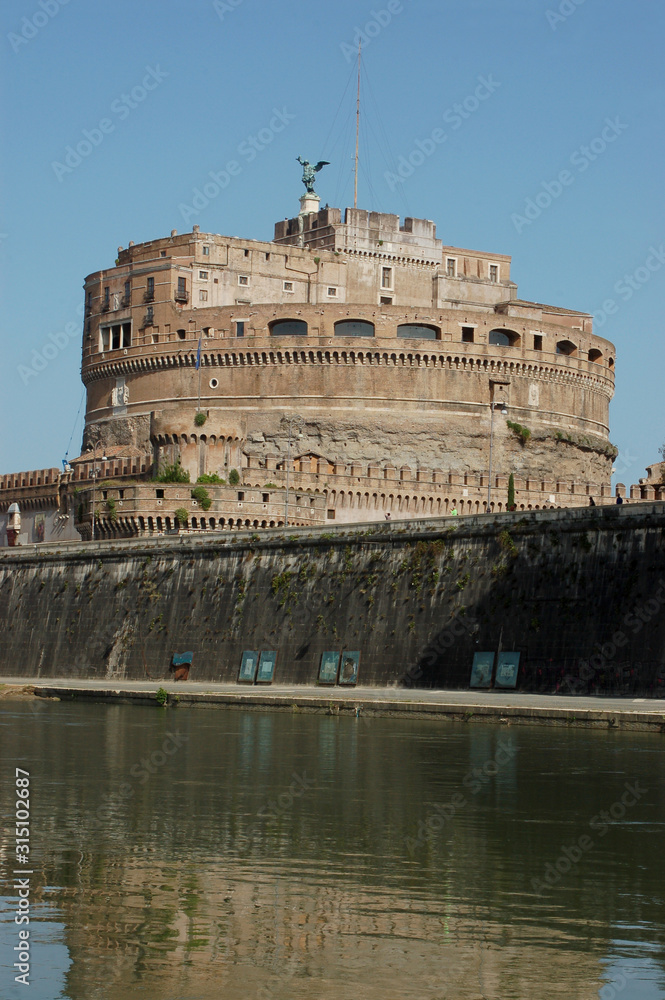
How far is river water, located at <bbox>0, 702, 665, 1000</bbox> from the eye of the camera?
11.8 m

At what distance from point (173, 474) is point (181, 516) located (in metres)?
5.57

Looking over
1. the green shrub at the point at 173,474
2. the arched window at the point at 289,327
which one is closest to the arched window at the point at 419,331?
the arched window at the point at 289,327

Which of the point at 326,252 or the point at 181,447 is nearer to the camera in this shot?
the point at 181,447

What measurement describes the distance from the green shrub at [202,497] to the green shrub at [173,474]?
3.82m

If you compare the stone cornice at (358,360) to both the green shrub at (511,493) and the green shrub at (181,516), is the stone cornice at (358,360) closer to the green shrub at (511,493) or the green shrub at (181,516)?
the green shrub at (511,493)

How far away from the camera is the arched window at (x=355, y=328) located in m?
70.8

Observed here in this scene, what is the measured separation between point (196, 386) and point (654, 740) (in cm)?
4660

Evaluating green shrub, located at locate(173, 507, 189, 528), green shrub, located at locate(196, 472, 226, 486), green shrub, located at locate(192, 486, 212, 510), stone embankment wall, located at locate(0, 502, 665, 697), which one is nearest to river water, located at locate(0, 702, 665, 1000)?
stone embankment wall, located at locate(0, 502, 665, 697)

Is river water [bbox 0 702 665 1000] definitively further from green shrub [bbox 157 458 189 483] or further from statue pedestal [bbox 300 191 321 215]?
statue pedestal [bbox 300 191 321 215]

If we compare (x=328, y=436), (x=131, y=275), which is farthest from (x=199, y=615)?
(x=131, y=275)

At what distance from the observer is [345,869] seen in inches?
628

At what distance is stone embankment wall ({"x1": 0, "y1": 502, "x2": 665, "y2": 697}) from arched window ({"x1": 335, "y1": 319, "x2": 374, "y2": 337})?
21.6 m

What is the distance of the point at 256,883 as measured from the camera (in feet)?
49.6

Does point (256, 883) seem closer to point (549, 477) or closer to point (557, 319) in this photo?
point (549, 477)
